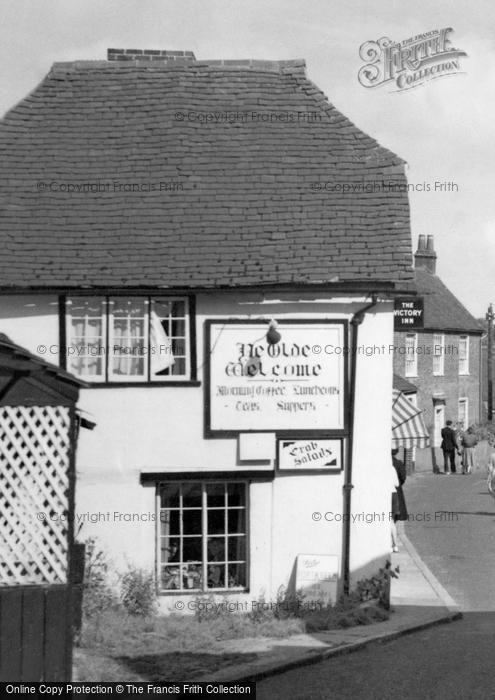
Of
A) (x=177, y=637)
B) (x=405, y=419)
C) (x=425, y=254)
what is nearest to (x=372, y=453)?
(x=177, y=637)

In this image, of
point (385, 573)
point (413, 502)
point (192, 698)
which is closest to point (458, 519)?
point (413, 502)

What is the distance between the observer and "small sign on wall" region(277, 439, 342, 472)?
1583 centimetres

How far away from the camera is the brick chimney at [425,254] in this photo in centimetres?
5247

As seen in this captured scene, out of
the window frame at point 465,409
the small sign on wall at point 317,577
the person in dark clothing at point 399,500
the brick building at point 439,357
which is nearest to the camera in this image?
the small sign on wall at point 317,577

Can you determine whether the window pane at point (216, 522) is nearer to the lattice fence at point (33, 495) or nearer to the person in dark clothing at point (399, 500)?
the person in dark clothing at point (399, 500)

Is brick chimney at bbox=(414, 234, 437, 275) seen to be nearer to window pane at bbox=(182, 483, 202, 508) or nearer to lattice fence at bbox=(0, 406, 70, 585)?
window pane at bbox=(182, 483, 202, 508)

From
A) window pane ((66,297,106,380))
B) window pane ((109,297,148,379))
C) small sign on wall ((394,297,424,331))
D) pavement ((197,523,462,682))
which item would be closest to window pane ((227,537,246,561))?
pavement ((197,523,462,682))

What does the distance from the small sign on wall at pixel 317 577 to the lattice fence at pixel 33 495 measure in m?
5.42

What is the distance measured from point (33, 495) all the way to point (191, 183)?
293 inches

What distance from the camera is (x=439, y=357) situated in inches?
1841

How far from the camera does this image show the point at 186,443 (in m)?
15.8

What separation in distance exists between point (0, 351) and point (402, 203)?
8.06 meters

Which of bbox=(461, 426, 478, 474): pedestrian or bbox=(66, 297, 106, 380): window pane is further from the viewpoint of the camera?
bbox=(461, 426, 478, 474): pedestrian

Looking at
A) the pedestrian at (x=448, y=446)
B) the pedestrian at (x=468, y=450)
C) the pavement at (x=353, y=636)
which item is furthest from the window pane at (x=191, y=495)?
the pedestrian at (x=468, y=450)
